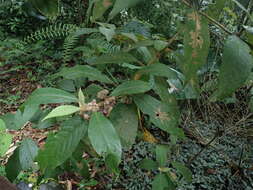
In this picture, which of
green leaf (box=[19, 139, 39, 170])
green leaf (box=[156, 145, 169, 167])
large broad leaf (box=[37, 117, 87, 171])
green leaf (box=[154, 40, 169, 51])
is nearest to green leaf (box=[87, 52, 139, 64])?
green leaf (box=[154, 40, 169, 51])

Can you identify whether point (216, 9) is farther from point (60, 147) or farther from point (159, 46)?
point (60, 147)

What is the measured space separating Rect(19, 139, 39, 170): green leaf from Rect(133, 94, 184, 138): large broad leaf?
0.42 metres

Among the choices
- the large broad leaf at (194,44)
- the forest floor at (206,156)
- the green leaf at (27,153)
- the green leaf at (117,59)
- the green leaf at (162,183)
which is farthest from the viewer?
the forest floor at (206,156)

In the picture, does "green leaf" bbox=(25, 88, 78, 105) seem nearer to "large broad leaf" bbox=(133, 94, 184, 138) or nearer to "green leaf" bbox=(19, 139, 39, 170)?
"large broad leaf" bbox=(133, 94, 184, 138)

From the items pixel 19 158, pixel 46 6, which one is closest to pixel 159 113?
pixel 46 6

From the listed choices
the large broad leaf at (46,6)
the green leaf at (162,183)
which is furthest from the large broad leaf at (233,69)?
the green leaf at (162,183)

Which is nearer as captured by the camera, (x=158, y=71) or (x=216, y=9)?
(x=216, y=9)

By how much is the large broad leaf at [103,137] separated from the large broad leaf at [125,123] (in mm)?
98

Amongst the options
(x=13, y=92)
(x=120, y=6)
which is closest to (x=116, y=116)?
(x=120, y=6)

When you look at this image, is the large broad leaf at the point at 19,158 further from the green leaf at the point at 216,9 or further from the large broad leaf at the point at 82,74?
the green leaf at the point at 216,9

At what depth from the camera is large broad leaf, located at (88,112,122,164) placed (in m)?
0.53

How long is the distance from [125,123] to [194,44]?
0.27 meters

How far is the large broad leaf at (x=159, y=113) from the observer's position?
0.64m

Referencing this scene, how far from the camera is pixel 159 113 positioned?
64cm
